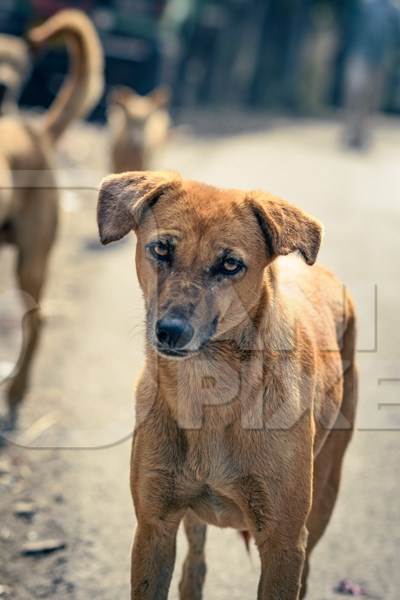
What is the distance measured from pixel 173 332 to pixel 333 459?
3.43ft

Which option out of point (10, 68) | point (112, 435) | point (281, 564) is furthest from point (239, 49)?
point (281, 564)

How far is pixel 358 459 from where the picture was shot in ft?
17.8

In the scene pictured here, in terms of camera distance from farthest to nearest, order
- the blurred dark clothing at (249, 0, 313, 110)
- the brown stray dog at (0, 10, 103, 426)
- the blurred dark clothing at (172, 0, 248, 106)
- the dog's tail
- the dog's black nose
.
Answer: the blurred dark clothing at (249, 0, 313, 110), the blurred dark clothing at (172, 0, 248, 106), the dog's tail, the brown stray dog at (0, 10, 103, 426), the dog's black nose

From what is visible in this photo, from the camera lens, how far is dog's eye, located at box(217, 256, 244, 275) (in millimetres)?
3246

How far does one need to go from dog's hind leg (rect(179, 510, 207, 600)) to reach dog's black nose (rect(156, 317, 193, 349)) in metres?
0.99

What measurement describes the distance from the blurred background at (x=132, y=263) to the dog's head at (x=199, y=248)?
0.95 feet

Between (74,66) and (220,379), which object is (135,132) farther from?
(220,379)

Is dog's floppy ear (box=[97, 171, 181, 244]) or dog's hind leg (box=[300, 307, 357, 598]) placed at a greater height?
dog's floppy ear (box=[97, 171, 181, 244])

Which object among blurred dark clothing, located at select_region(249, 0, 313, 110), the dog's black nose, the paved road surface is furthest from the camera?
blurred dark clothing, located at select_region(249, 0, 313, 110)

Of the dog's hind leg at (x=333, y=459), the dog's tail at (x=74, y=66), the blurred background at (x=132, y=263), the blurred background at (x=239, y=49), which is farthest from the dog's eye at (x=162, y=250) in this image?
the blurred background at (x=239, y=49)

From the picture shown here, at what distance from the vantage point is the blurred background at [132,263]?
14.3 ft

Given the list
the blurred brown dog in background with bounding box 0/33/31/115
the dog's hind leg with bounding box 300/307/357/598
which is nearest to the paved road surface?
the dog's hind leg with bounding box 300/307/357/598

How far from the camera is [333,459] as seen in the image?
3.83 metres

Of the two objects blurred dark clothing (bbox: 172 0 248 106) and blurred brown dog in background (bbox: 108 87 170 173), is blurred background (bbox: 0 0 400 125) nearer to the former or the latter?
blurred dark clothing (bbox: 172 0 248 106)
